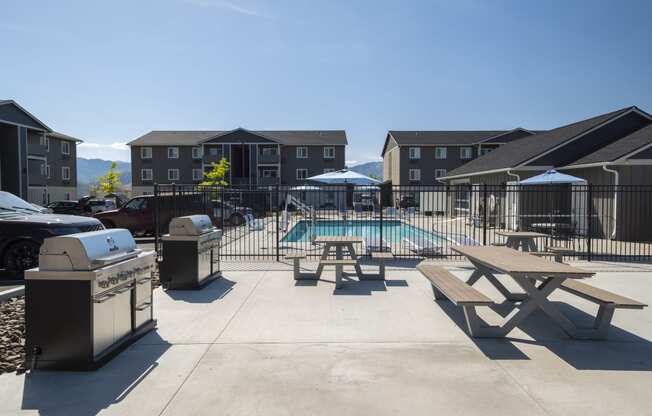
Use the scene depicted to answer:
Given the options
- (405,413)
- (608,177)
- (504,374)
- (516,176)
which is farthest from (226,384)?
(516,176)

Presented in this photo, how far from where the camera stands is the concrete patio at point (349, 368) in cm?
355

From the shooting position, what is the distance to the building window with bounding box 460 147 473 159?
45969 mm

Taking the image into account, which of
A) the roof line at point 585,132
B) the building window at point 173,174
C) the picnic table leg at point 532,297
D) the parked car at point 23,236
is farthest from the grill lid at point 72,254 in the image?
the building window at point 173,174

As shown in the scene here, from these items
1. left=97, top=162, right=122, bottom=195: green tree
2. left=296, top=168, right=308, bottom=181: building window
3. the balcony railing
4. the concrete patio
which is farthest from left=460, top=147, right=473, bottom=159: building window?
the concrete patio

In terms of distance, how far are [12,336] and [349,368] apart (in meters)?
4.00

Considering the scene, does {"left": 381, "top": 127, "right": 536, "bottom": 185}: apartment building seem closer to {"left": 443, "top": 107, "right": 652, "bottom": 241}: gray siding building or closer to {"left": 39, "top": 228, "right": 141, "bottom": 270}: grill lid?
{"left": 443, "top": 107, "right": 652, "bottom": 241}: gray siding building

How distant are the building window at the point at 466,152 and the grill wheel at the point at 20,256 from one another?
42545 millimetres

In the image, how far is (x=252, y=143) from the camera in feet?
150

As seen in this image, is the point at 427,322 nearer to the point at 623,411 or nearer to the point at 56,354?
the point at 623,411

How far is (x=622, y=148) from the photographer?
16.7m

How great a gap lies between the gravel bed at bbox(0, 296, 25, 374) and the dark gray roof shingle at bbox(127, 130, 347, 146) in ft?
132

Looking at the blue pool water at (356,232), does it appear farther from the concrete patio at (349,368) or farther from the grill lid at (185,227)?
the concrete patio at (349,368)

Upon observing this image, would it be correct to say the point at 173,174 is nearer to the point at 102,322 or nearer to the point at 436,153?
the point at 436,153

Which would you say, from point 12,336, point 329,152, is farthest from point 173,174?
point 12,336
